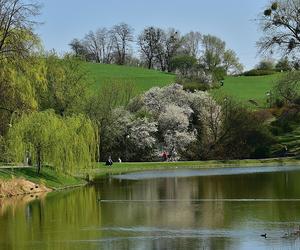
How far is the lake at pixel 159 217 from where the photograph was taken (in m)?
21.3

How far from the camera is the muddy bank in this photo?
3978 centimetres

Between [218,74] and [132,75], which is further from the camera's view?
[218,74]

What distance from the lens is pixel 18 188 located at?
1612 inches

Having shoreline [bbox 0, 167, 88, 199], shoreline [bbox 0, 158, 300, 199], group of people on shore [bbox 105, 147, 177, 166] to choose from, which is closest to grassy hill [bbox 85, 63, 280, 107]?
group of people on shore [bbox 105, 147, 177, 166]

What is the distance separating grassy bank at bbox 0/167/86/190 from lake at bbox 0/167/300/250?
1.89 metres

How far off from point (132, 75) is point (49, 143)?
6543cm

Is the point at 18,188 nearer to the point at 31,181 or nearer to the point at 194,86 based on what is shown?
the point at 31,181

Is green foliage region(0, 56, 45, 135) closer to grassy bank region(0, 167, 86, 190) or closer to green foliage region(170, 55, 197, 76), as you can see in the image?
grassy bank region(0, 167, 86, 190)

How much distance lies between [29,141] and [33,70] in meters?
5.34

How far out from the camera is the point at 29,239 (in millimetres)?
23094

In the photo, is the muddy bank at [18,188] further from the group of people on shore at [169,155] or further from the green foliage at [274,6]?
the group of people on shore at [169,155]

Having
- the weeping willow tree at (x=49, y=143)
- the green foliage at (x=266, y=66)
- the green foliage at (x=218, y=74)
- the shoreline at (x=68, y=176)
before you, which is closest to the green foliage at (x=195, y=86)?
the green foliage at (x=218, y=74)

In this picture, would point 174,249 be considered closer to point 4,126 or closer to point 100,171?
point 4,126

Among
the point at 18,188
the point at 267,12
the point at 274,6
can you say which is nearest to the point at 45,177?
the point at 18,188
